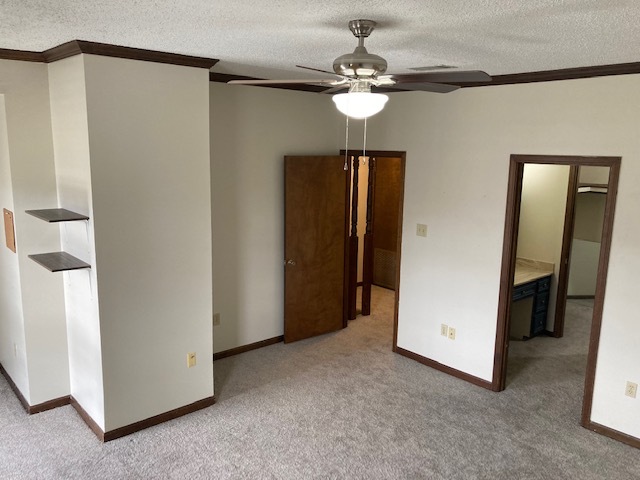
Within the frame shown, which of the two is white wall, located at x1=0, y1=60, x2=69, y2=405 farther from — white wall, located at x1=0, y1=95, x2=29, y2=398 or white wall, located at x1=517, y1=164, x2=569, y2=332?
white wall, located at x1=517, y1=164, x2=569, y2=332

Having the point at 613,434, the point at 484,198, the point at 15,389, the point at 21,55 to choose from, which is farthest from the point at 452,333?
the point at 21,55

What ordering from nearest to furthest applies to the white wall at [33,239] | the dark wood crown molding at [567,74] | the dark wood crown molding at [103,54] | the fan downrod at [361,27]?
the fan downrod at [361,27], the dark wood crown molding at [103,54], the dark wood crown molding at [567,74], the white wall at [33,239]

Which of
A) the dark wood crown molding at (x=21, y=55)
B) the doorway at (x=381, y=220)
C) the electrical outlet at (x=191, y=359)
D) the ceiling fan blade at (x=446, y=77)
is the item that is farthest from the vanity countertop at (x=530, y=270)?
the dark wood crown molding at (x=21, y=55)

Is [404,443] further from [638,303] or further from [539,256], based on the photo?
[539,256]

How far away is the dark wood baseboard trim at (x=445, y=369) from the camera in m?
4.20

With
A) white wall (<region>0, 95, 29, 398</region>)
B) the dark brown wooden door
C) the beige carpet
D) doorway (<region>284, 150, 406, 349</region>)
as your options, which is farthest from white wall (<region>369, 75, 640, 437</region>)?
white wall (<region>0, 95, 29, 398</region>)

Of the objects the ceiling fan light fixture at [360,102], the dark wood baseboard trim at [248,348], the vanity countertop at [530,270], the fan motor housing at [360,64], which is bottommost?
the dark wood baseboard trim at [248,348]

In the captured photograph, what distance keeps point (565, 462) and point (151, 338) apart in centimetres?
276

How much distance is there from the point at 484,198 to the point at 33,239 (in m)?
3.27

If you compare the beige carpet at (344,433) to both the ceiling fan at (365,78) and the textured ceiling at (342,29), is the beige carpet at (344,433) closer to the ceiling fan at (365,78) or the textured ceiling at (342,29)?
the ceiling fan at (365,78)

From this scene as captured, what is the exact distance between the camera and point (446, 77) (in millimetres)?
2000

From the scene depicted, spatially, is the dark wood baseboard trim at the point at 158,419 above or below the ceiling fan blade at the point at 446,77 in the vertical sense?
below

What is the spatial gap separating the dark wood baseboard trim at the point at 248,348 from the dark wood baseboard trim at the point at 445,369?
3.73ft

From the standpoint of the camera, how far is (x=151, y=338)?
3.44 meters
